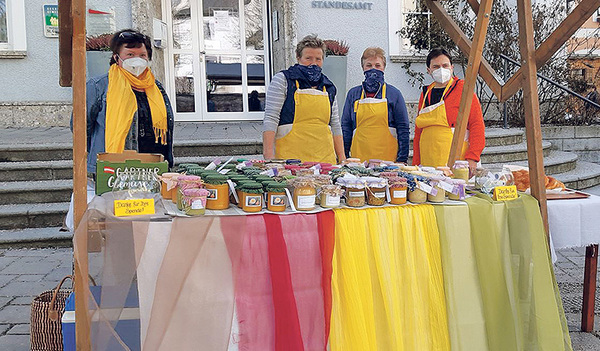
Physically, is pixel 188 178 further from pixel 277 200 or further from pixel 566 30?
pixel 566 30

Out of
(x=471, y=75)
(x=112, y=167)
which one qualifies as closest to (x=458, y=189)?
(x=471, y=75)

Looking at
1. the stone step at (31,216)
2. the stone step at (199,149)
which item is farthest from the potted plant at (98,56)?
the stone step at (31,216)

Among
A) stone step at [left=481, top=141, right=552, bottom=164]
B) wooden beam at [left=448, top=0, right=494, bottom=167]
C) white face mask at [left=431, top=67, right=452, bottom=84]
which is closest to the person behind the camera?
wooden beam at [left=448, top=0, right=494, bottom=167]

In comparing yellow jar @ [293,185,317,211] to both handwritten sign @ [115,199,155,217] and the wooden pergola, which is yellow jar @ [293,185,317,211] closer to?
handwritten sign @ [115,199,155,217]

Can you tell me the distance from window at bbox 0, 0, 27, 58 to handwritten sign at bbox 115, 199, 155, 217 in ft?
24.4

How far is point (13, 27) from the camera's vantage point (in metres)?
8.26

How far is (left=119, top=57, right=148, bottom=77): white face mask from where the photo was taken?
319 cm

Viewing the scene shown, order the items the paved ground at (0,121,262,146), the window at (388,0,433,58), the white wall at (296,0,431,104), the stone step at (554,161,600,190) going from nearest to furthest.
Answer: the paved ground at (0,121,262,146) → the stone step at (554,161,600,190) → the white wall at (296,0,431,104) → the window at (388,0,433,58)

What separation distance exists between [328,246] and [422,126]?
1890mm

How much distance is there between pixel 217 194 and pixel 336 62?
6644 millimetres

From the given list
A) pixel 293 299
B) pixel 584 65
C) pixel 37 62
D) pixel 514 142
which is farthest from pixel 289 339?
pixel 584 65

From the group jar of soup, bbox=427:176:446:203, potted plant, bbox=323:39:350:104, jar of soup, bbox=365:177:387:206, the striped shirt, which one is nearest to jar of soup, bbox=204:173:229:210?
jar of soup, bbox=365:177:387:206

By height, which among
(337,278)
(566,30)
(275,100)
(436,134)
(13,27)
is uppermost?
(13,27)

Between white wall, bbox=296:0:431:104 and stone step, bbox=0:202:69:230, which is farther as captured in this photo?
white wall, bbox=296:0:431:104
